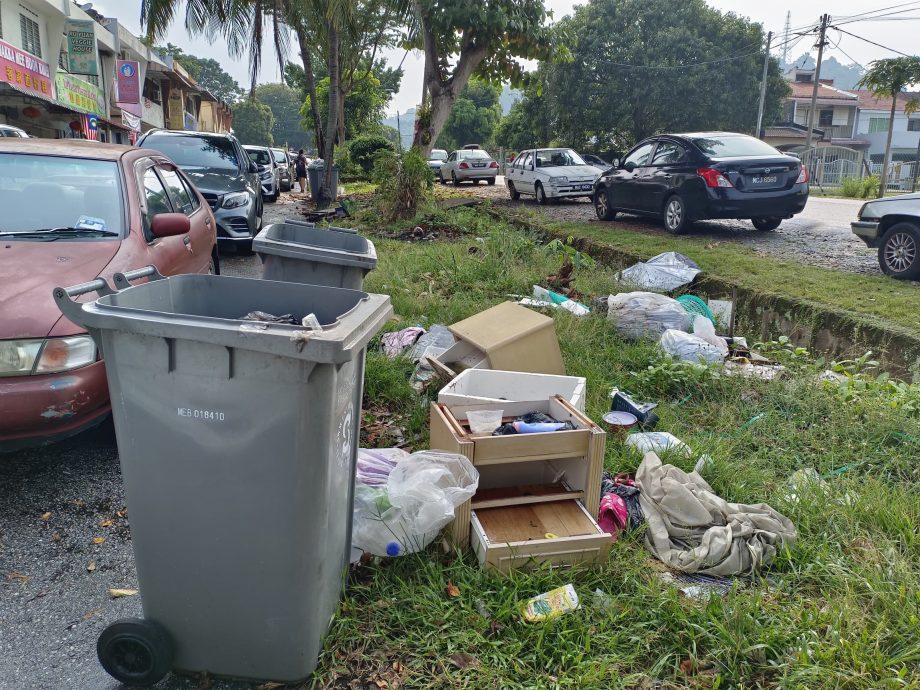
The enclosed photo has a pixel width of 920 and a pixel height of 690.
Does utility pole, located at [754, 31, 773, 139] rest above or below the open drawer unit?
above

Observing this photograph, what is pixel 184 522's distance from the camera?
7.16ft

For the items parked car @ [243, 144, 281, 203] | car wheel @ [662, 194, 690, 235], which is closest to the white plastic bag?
car wheel @ [662, 194, 690, 235]

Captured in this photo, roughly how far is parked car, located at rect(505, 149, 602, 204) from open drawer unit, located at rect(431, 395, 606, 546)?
1371cm

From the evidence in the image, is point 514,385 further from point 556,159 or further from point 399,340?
point 556,159

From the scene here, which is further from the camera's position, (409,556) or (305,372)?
(409,556)

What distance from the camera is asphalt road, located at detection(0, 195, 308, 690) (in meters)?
2.42

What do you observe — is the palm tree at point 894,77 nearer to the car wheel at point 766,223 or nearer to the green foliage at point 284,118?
the car wheel at point 766,223

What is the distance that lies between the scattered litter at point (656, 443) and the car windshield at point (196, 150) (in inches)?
329

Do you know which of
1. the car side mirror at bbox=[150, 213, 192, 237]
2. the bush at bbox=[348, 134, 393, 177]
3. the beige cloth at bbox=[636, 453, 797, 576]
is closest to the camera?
the beige cloth at bbox=[636, 453, 797, 576]

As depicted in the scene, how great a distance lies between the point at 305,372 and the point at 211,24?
18527 millimetres

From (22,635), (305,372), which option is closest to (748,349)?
(305,372)

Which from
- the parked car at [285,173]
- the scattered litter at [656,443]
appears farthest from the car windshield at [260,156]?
the scattered litter at [656,443]

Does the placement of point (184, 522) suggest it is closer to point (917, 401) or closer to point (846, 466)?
point (846, 466)

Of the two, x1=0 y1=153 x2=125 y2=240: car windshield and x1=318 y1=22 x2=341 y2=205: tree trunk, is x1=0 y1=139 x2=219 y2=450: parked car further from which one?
x1=318 y1=22 x2=341 y2=205: tree trunk
